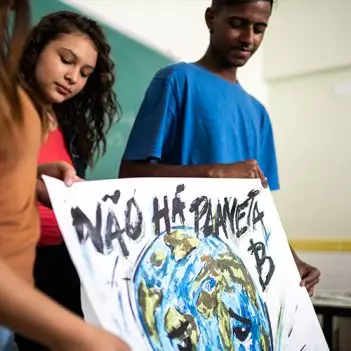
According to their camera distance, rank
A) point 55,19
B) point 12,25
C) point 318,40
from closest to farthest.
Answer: point 12,25 < point 55,19 < point 318,40

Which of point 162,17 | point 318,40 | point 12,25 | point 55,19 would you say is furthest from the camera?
point 318,40

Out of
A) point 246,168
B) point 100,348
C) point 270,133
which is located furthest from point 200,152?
point 100,348

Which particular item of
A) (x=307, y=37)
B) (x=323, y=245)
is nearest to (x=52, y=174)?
(x=323, y=245)

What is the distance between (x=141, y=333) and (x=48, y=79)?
426mm

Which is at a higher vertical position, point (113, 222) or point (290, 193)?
→ point (113, 222)

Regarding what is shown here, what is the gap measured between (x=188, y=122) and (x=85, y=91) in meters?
0.20

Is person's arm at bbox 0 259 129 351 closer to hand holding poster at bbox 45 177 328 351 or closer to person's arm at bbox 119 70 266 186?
hand holding poster at bbox 45 177 328 351

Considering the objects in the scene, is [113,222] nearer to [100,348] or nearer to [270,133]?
[100,348]

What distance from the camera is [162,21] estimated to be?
1286 millimetres

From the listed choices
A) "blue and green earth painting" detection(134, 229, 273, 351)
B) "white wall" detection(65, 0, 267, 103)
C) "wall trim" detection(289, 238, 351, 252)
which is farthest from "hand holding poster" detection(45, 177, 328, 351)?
"wall trim" detection(289, 238, 351, 252)

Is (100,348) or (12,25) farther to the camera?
(12,25)

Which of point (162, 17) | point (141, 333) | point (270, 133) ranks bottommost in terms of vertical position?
point (141, 333)

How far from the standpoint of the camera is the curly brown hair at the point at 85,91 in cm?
79

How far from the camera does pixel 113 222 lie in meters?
0.52
